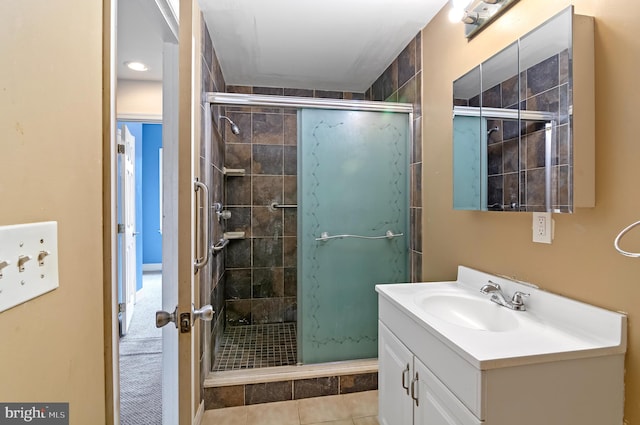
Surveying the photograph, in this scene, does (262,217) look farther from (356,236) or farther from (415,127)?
(415,127)

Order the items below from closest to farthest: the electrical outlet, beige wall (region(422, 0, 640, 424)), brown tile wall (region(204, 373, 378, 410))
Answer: beige wall (region(422, 0, 640, 424)), the electrical outlet, brown tile wall (region(204, 373, 378, 410))

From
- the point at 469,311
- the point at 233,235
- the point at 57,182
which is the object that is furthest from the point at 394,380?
the point at 233,235

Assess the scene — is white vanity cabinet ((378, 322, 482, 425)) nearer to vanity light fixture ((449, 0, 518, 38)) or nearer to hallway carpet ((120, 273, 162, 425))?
hallway carpet ((120, 273, 162, 425))

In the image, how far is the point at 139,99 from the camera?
2.75 metres

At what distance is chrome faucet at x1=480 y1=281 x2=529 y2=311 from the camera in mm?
1209

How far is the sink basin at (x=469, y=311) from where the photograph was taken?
123cm

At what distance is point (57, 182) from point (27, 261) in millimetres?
174


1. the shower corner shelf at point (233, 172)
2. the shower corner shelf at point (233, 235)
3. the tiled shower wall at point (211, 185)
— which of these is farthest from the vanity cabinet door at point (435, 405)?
the shower corner shelf at point (233, 172)

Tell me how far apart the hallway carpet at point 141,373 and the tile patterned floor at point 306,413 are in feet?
1.21

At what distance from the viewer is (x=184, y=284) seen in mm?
790

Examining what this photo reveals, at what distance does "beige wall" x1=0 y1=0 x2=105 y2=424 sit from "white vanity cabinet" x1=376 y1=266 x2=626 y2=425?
100cm

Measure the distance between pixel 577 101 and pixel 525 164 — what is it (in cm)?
27

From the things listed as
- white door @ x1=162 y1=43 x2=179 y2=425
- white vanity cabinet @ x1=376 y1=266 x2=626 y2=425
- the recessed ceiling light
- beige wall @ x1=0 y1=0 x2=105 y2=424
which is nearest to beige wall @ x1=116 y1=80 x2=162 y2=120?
the recessed ceiling light

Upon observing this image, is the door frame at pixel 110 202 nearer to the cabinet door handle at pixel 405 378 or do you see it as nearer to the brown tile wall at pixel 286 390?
the cabinet door handle at pixel 405 378
